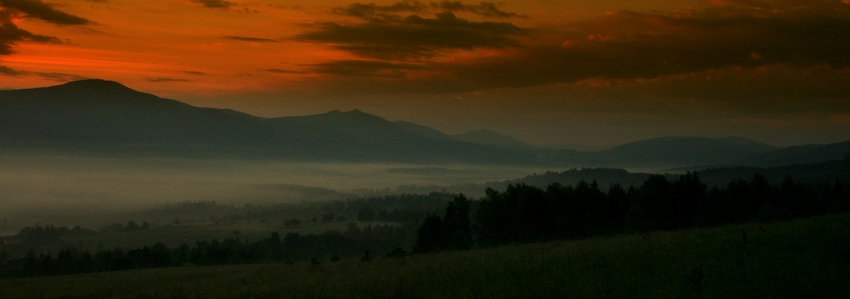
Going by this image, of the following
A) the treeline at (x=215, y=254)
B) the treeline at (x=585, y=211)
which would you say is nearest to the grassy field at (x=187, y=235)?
the treeline at (x=215, y=254)

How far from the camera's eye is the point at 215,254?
9025cm

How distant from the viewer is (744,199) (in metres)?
56.1

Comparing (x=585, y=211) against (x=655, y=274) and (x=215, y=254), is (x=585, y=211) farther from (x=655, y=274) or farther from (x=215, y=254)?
(x=215, y=254)

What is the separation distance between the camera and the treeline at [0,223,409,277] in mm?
79875

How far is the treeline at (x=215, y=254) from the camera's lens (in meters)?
79.9

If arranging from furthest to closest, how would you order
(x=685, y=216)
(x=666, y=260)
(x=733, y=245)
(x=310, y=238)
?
(x=310, y=238), (x=685, y=216), (x=733, y=245), (x=666, y=260)

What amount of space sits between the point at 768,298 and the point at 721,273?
2052 mm

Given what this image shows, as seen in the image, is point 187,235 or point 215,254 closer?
point 215,254

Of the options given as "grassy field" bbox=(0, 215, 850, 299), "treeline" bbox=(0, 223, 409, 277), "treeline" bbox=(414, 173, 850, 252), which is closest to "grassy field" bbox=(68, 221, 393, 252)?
"treeline" bbox=(0, 223, 409, 277)

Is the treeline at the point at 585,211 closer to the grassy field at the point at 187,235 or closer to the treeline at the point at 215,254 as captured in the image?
the treeline at the point at 215,254

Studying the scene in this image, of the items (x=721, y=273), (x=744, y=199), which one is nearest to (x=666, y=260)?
(x=721, y=273)

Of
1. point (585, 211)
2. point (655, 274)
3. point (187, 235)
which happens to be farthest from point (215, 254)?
point (655, 274)

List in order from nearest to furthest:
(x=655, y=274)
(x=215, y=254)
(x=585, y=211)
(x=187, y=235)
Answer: (x=655, y=274) → (x=585, y=211) → (x=215, y=254) → (x=187, y=235)

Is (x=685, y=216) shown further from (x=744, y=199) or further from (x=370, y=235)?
(x=370, y=235)
